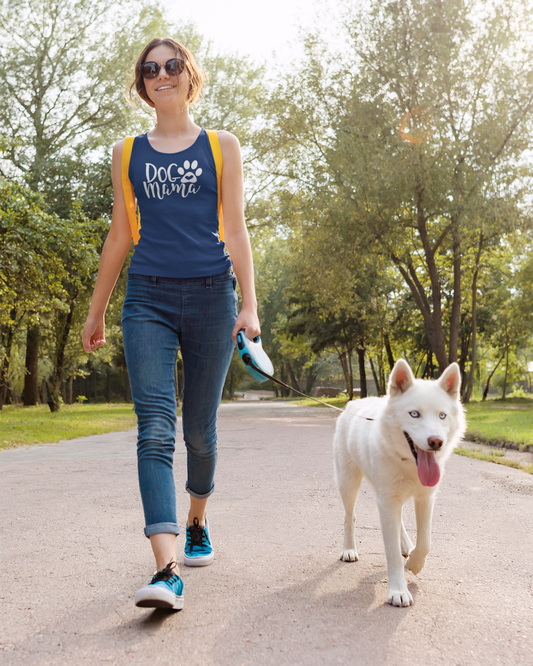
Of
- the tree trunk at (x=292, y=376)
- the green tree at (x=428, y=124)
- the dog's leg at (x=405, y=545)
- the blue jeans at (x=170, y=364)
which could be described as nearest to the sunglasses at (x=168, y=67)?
the blue jeans at (x=170, y=364)

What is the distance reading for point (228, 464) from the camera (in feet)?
27.7

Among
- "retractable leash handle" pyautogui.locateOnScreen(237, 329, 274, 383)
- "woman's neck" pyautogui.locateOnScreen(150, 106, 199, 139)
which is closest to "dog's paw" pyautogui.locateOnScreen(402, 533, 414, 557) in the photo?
"retractable leash handle" pyautogui.locateOnScreen(237, 329, 274, 383)

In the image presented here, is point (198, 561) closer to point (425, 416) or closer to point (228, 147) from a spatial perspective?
point (425, 416)

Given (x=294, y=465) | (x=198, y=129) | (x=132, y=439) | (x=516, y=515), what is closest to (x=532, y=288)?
(x=132, y=439)

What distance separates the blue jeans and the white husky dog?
34.8 inches

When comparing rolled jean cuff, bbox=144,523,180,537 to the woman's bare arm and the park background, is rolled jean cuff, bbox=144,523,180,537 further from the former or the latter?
the park background

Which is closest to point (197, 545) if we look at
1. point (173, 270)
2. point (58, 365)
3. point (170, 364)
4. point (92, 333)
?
point (170, 364)

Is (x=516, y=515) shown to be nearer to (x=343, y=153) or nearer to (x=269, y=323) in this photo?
(x=343, y=153)

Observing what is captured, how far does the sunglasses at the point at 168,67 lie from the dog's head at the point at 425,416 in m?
1.87

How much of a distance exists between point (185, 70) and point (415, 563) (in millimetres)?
2832

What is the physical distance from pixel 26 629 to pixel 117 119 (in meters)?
26.5

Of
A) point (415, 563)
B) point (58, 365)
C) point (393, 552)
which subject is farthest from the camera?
point (58, 365)

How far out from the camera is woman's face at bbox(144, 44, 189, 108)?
334 centimetres

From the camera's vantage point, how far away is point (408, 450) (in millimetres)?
3254
